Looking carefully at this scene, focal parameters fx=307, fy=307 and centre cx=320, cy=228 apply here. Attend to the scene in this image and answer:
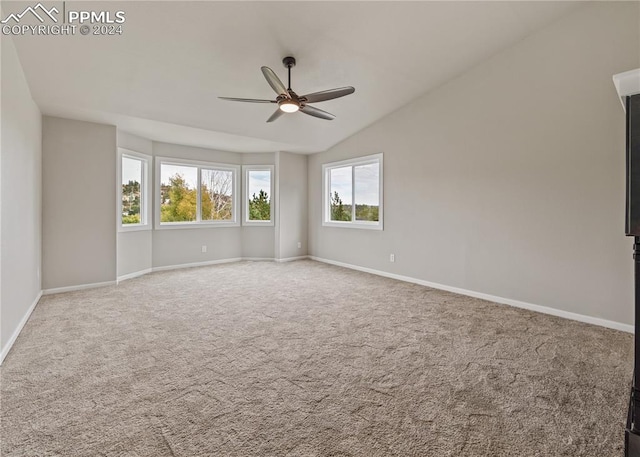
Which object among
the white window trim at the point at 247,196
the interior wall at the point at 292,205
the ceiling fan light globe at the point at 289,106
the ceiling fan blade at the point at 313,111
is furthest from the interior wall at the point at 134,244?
the ceiling fan blade at the point at 313,111

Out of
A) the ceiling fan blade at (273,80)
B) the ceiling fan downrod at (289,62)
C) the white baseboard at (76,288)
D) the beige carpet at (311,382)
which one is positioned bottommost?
the beige carpet at (311,382)

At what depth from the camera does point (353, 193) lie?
6305mm

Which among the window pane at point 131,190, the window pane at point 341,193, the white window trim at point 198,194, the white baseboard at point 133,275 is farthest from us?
the window pane at point 341,193

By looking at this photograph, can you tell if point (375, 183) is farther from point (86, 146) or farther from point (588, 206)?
point (86, 146)

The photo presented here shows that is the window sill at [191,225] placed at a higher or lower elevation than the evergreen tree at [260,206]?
lower

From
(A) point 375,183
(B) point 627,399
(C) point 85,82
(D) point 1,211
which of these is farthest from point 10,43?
(B) point 627,399

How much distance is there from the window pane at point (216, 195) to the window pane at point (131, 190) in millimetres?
1254

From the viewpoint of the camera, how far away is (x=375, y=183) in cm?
582

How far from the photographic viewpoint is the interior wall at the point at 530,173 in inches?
124

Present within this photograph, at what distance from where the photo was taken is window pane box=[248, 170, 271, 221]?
7195 mm

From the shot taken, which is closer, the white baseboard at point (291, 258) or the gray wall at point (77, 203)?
the gray wall at point (77, 203)

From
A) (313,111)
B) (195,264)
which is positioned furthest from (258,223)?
(313,111)

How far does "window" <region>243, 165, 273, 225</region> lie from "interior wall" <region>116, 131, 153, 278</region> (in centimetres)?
206

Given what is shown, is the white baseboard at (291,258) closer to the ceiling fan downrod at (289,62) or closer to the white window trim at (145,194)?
the white window trim at (145,194)
